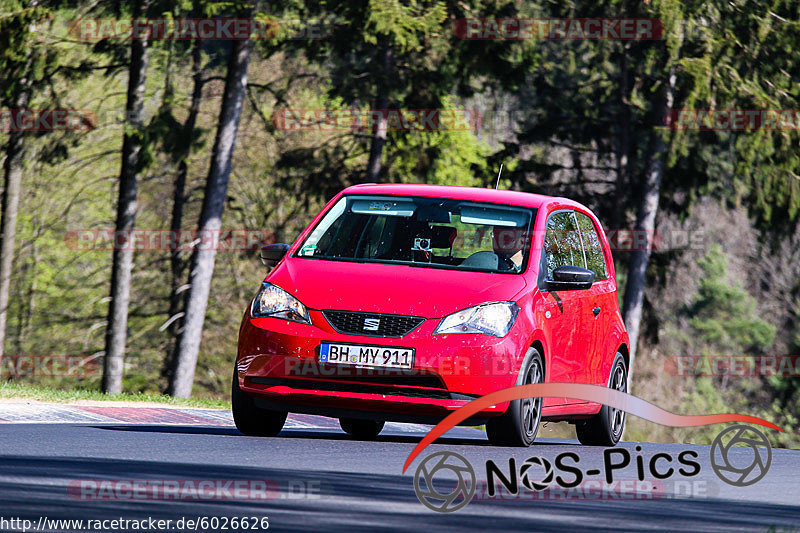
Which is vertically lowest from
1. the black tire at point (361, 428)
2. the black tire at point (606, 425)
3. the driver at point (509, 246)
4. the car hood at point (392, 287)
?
the black tire at point (361, 428)

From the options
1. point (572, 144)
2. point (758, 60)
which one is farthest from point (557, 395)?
point (572, 144)

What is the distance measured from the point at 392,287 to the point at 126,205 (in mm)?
17473

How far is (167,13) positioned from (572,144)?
1128 centimetres

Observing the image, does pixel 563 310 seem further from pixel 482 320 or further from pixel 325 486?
pixel 325 486

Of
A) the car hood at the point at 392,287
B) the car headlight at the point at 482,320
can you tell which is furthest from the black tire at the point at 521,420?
the car hood at the point at 392,287

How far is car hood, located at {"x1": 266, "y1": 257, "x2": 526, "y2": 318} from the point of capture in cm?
1014

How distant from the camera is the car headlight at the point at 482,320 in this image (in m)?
10.1

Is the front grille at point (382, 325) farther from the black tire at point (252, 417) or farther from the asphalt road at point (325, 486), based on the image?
the black tire at point (252, 417)

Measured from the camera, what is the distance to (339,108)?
3041cm

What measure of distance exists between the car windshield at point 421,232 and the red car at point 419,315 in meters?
0.01

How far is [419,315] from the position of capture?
1007 cm

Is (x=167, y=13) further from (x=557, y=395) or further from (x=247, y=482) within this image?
(x=247, y=482)

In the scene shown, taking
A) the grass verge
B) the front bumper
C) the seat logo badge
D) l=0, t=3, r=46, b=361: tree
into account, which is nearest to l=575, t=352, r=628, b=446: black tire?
the front bumper

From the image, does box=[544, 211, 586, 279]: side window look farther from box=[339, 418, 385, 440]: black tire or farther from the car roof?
box=[339, 418, 385, 440]: black tire
